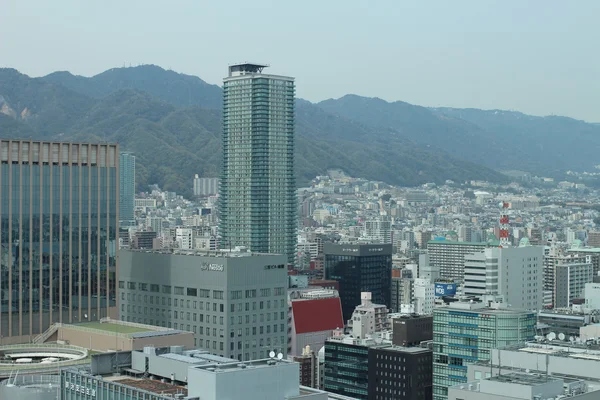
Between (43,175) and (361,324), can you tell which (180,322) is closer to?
(43,175)

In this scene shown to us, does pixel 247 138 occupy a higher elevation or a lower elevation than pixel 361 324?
higher

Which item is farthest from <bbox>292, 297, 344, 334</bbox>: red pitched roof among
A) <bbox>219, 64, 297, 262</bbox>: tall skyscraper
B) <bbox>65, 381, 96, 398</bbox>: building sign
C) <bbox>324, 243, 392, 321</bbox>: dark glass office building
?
<bbox>65, 381, 96, 398</bbox>: building sign

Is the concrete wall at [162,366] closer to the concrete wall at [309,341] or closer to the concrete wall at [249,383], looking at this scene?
the concrete wall at [249,383]

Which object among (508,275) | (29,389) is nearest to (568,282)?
(508,275)

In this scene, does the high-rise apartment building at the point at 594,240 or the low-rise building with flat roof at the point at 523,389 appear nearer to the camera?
the low-rise building with flat roof at the point at 523,389

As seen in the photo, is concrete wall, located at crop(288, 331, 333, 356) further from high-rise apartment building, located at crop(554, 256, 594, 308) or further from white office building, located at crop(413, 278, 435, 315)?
high-rise apartment building, located at crop(554, 256, 594, 308)

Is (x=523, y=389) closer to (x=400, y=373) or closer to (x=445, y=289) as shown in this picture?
(x=400, y=373)

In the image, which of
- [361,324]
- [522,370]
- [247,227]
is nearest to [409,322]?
[361,324]

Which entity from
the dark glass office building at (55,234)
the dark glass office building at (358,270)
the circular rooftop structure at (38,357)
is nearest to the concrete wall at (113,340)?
→ the circular rooftop structure at (38,357)
